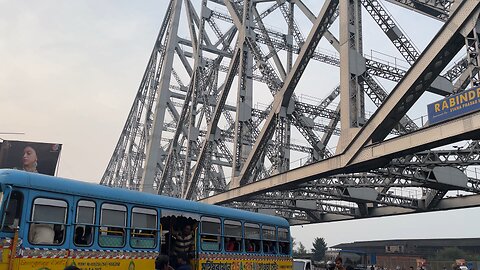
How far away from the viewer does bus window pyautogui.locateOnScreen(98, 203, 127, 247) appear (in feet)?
34.7

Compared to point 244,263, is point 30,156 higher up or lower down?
higher up

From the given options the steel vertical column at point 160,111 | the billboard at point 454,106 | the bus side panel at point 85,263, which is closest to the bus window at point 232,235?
the bus side panel at point 85,263

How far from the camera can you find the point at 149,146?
165 ft

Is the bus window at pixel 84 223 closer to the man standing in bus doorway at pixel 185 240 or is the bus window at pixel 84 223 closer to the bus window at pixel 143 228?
the bus window at pixel 143 228

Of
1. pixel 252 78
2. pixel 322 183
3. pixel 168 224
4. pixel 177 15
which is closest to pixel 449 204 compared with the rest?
pixel 322 183

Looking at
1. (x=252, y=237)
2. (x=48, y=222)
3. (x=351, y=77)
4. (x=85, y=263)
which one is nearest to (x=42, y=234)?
(x=48, y=222)

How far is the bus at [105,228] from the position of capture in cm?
903

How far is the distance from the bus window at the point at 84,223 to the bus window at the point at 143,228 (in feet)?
4.06

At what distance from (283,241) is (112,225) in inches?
342

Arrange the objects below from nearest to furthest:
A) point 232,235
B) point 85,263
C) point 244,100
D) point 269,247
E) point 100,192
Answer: point 85,263 < point 100,192 < point 232,235 < point 269,247 < point 244,100

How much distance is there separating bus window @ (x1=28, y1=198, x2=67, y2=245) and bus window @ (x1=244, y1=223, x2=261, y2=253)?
23.1ft

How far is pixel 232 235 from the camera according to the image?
47.9 ft

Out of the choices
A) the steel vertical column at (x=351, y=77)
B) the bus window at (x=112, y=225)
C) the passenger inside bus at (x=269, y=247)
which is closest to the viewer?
the bus window at (x=112, y=225)

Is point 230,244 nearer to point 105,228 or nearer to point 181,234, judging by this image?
point 181,234
